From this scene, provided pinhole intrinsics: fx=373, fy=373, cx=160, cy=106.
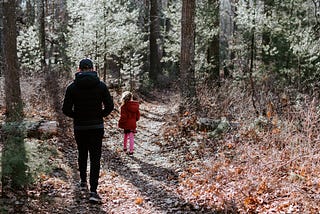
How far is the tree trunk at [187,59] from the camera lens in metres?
11.2

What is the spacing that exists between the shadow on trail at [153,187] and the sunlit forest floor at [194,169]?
0.05 feet

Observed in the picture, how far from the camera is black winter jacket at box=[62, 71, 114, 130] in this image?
5793 millimetres

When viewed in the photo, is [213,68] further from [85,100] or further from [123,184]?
[85,100]

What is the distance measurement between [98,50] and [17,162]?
12.0m

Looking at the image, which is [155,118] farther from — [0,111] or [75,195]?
[75,195]

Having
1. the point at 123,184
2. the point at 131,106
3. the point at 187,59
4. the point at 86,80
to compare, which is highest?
the point at 187,59

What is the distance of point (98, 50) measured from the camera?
16375mm

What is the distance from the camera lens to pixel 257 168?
604 cm

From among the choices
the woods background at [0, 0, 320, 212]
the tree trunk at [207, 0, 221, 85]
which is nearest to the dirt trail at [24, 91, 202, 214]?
the woods background at [0, 0, 320, 212]

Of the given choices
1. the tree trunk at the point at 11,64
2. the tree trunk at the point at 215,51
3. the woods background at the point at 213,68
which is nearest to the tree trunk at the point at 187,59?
the woods background at the point at 213,68

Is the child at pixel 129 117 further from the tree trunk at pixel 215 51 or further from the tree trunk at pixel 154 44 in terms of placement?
the tree trunk at pixel 154 44

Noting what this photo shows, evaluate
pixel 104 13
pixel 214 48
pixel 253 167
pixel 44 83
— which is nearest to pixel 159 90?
pixel 214 48

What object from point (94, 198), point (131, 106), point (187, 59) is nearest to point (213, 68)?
point (187, 59)

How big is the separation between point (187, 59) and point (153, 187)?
571cm
